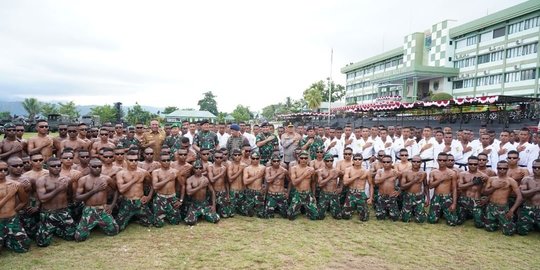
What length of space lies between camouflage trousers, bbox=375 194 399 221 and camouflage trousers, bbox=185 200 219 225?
3.54 m

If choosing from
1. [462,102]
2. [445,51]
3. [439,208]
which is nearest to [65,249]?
[439,208]

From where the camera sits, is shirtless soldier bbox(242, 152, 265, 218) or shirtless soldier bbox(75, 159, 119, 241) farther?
shirtless soldier bbox(242, 152, 265, 218)

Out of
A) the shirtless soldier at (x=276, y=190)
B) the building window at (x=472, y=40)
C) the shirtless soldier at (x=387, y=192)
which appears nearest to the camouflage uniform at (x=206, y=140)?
the shirtless soldier at (x=276, y=190)

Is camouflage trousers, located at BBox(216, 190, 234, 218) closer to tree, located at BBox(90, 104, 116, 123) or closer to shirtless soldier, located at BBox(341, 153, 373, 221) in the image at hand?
shirtless soldier, located at BBox(341, 153, 373, 221)

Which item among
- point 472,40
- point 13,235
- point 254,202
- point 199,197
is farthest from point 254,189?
point 472,40

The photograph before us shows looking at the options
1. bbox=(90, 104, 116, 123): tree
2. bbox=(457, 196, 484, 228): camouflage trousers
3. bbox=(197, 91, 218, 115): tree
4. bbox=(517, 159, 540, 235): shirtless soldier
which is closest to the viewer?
bbox=(517, 159, 540, 235): shirtless soldier

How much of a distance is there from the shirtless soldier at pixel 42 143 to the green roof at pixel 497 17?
1491 inches

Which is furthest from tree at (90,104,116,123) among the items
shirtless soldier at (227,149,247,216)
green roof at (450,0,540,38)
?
shirtless soldier at (227,149,247,216)

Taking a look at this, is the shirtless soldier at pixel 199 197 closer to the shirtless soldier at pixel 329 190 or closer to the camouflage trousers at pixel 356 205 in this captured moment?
the shirtless soldier at pixel 329 190

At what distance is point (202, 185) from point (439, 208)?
→ 5.08 m

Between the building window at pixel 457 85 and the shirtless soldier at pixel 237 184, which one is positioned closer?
the shirtless soldier at pixel 237 184

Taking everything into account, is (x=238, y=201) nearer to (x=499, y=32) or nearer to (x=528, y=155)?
(x=528, y=155)

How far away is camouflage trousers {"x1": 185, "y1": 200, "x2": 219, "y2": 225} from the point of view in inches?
282

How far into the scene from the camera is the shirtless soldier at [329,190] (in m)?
7.90
